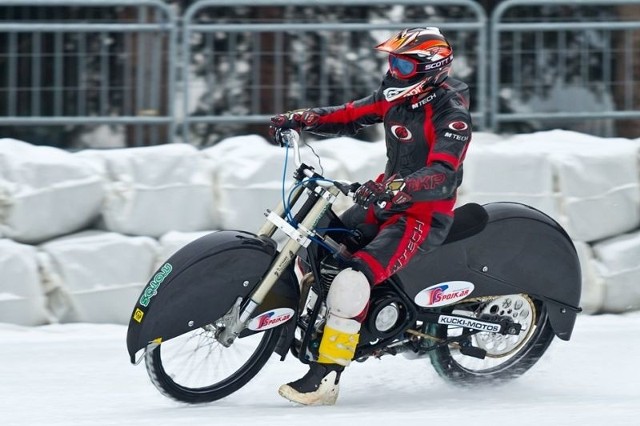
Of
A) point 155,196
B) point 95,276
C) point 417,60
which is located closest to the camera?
point 417,60

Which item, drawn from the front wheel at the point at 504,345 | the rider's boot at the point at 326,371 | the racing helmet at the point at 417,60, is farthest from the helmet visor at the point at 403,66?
the front wheel at the point at 504,345

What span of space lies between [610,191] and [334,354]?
2.91 meters

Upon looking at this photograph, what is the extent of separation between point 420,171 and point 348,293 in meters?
0.58

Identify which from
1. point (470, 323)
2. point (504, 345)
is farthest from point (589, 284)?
point (470, 323)

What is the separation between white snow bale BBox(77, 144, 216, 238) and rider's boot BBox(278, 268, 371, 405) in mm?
2162

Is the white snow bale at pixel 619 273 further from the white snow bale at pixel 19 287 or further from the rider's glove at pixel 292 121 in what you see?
the white snow bale at pixel 19 287

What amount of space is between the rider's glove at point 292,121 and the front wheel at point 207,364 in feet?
2.92

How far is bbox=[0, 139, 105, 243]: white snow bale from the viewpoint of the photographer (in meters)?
7.48

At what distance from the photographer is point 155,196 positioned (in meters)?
7.65

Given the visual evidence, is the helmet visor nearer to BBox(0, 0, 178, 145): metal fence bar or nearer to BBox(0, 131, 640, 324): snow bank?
BBox(0, 131, 640, 324): snow bank

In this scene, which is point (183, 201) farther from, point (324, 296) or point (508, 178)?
point (324, 296)

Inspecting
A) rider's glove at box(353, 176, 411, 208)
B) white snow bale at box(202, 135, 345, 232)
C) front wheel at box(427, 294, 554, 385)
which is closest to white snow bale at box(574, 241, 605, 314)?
white snow bale at box(202, 135, 345, 232)

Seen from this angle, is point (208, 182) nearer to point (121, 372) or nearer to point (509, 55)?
point (121, 372)

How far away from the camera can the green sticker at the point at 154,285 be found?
18.2ft
